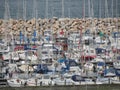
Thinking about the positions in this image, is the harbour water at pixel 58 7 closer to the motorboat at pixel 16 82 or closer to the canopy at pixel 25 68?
the canopy at pixel 25 68

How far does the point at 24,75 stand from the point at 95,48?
5136 mm

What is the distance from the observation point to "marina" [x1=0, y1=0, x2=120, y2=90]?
15.9 m

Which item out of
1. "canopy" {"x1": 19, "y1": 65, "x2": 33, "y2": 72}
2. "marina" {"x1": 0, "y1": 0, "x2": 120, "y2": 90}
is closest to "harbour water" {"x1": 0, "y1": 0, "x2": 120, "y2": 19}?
"marina" {"x1": 0, "y1": 0, "x2": 120, "y2": 90}

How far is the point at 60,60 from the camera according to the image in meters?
18.4

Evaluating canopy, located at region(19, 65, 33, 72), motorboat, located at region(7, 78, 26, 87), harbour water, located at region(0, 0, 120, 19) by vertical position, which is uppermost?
harbour water, located at region(0, 0, 120, 19)

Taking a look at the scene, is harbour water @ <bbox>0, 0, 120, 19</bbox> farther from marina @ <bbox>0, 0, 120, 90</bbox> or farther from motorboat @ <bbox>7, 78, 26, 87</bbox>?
motorboat @ <bbox>7, 78, 26, 87</bbox>

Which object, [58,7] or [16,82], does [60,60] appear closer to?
[16,82]

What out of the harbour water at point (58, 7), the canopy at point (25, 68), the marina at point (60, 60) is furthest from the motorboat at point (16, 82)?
the harbour water at point (58, 7)

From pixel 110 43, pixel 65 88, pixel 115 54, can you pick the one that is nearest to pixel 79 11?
pixel 110 43

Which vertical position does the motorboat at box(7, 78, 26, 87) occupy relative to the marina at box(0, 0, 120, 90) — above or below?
below

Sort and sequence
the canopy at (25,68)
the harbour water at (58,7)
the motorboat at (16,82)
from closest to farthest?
1. the motorboat at (16,82)
2. the canopy at (25,68)
3. the harbour water at (58,7)

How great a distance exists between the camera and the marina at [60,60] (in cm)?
1592

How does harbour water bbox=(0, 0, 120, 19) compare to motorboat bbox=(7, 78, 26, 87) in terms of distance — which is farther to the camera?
harbour water bbox=(0, 0, 120, 19)

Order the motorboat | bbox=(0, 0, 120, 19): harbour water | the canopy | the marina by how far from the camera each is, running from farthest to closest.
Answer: bbox=(0, 0, 120, 19): harbour water < the canopy < the marina < the motorboat
